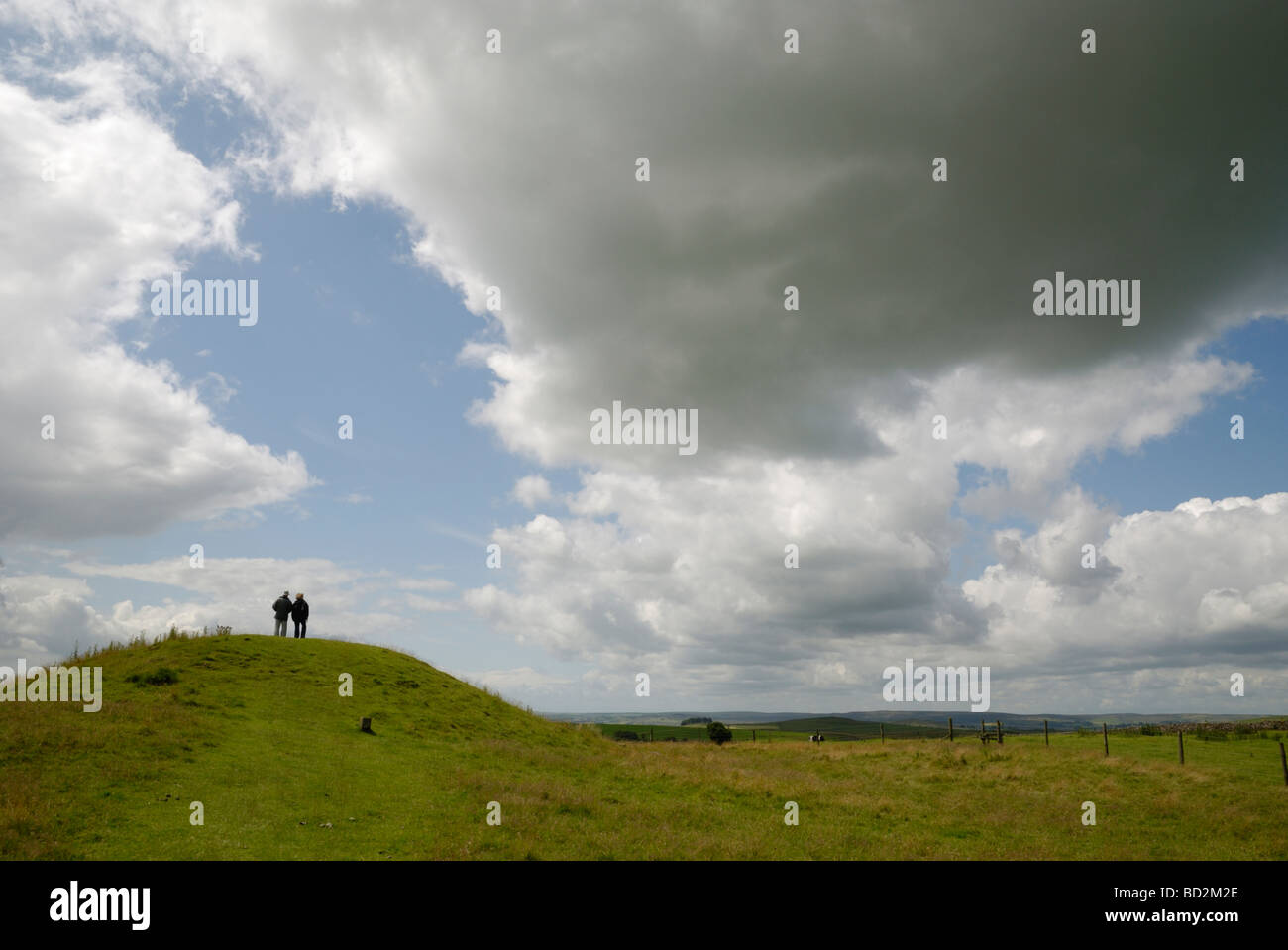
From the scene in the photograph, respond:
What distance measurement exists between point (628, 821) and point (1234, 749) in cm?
5279

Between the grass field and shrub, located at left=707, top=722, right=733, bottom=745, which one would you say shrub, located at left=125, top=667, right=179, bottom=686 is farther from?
shrub, located at left=707, top=722, right=733, bottom=745

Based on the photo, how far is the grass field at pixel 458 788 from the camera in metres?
20.2

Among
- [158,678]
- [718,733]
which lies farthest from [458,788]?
[718,733]

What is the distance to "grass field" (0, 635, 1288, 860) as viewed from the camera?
2016 centimetres

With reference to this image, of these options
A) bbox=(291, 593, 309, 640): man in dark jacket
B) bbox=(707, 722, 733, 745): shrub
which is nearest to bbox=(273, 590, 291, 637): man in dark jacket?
bbox=(291, 593, 309, 640): man in dark jacket

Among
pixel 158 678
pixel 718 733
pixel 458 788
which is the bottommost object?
pixel 718 733

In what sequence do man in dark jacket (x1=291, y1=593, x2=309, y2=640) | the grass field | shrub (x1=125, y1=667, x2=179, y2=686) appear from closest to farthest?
the grass field, shrub (x1=125, y1=667, x2=179, y2=686), man in dark jacket (x1=291, y1=593, x2=309, y2=640)

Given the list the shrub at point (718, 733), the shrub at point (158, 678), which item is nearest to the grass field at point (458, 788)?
the shrub at point (158, 678)

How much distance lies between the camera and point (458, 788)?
2777 centimetres

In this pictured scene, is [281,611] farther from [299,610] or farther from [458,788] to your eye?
[458,788]
